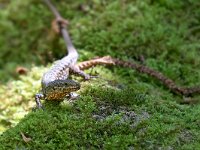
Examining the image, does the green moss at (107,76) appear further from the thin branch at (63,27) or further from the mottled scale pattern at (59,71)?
the mottled scale pattern at (59,71)

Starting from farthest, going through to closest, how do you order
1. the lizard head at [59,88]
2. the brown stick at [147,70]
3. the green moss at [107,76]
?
the brown stick at [147,70] < the lizard head at [59,88] < the green moss at [107,76]

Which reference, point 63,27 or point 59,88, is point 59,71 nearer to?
point 59,88

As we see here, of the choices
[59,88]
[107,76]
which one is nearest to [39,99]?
[59,88]

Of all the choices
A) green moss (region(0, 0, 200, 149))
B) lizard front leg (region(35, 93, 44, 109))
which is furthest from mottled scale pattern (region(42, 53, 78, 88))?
green moss (region(0, 0, 200, 149))

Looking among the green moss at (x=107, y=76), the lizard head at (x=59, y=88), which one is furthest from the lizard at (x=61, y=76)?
the green moss at (x=107, y=76)

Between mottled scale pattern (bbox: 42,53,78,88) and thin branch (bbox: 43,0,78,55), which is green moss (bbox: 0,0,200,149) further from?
mottled scale pattern (bbox: 42,53,78,88)

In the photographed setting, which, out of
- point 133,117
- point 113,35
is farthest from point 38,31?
point 133,117

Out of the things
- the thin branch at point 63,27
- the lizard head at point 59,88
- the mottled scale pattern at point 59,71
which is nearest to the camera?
the lizard head at point 59,88
